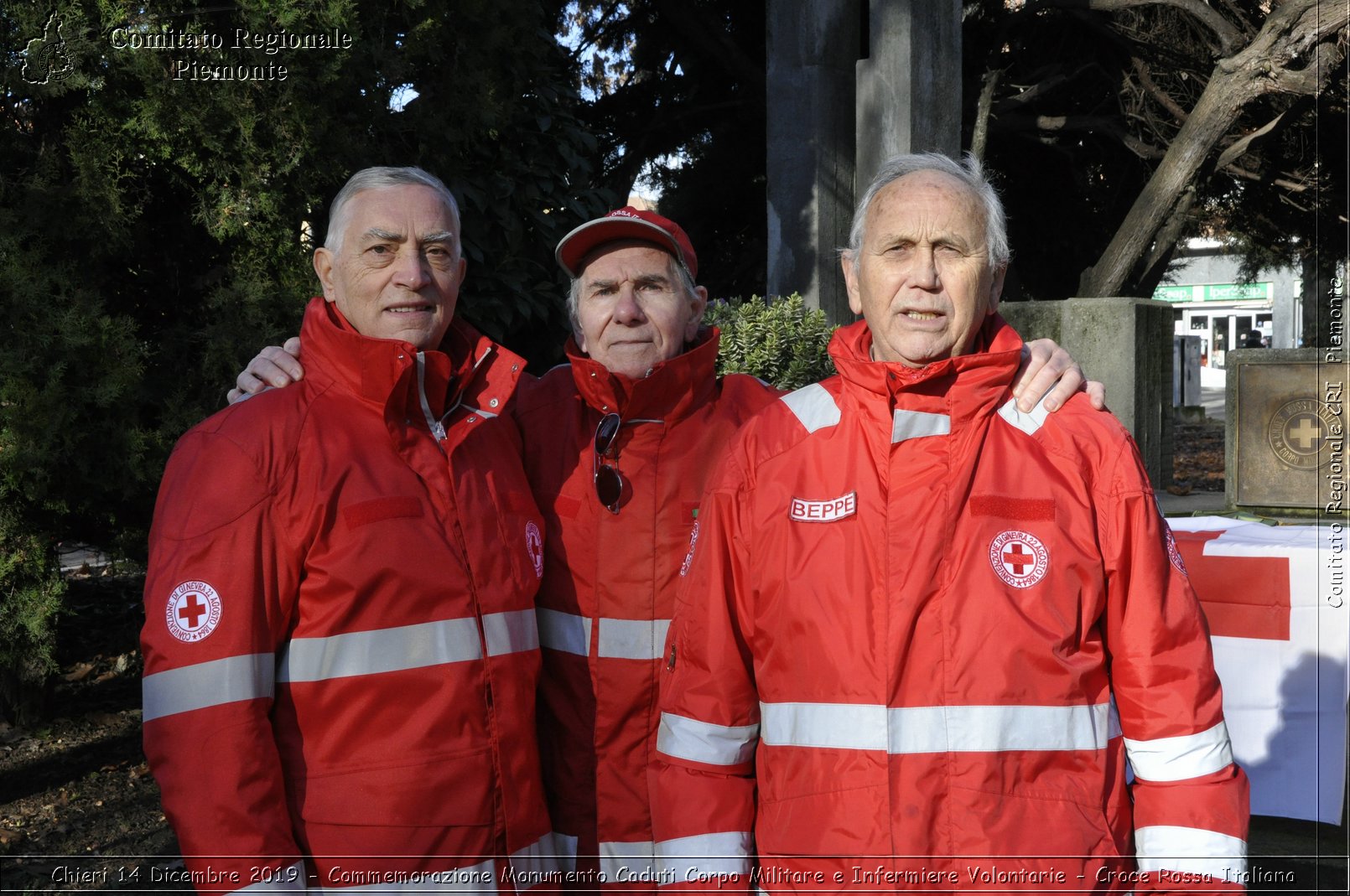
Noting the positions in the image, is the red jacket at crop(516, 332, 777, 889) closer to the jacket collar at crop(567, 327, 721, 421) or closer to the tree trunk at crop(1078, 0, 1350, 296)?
the jacket collar at crop(567, 327, 721, 421)

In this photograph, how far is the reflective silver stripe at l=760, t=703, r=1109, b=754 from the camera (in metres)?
2.08

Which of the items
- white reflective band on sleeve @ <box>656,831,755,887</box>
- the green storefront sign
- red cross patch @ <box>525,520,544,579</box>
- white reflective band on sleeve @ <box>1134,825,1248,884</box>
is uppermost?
the green storefront sign

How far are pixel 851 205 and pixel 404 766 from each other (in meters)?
7.74

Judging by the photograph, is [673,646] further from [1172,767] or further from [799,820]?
[1172,767]

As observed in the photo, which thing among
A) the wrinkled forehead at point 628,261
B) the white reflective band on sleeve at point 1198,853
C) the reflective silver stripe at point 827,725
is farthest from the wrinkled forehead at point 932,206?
the white reflective band on sleeve at point 1198,853

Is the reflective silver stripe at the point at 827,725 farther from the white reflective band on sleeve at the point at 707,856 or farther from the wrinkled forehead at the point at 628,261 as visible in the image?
the wrinkled forehead at the point at 628,261

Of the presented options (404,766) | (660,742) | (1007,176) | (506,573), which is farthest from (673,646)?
(1007,176)

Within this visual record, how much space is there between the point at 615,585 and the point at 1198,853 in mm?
1413

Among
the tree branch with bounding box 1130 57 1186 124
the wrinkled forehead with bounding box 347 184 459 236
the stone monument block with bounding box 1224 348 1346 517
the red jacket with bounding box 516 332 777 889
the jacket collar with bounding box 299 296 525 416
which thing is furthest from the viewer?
the tree branch with bounding box 1130 57 1186 124

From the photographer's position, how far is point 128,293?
16.6 feet

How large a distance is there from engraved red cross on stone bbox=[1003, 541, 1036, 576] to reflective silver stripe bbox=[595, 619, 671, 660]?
0.95 meters

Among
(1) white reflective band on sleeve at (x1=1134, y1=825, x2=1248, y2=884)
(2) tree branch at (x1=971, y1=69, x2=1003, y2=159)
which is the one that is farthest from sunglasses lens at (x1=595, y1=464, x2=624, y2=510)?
(2) tree branch at (x1=971, y1=69, x2=1003, y2=159)

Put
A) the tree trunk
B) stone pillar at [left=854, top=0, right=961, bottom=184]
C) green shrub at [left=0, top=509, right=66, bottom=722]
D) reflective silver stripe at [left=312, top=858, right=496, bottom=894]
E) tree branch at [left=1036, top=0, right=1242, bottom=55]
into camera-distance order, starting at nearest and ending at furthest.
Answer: reflective silver stripe at [left=312, top=858, right=496, bottom=894], green shrub at [left=0, top=509, right=66, bottom=722], stone pillar at [left=854, top=0, right=961, bottom=184], the tree trunk, tree branch at [left=1036, top=0, right=1242, bottom=55]

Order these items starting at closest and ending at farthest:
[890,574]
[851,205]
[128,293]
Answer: [890,574]
[128,293]
[851,205]
